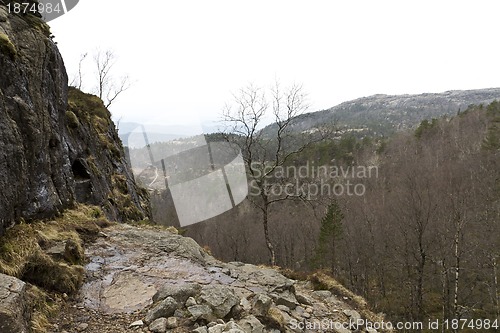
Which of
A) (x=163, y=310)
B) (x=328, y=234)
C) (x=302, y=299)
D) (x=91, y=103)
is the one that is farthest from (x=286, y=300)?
(x=328, y=234)

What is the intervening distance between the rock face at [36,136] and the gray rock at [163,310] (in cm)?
303

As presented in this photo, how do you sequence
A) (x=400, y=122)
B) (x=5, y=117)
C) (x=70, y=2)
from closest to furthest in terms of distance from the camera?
(x=5, y=117) < (x=70, y=2) < (x=400, y=122)

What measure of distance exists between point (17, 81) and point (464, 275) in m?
42.2

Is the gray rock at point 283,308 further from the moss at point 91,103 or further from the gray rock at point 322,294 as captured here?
the moss at point 91,103

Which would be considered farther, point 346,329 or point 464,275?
point 464,275

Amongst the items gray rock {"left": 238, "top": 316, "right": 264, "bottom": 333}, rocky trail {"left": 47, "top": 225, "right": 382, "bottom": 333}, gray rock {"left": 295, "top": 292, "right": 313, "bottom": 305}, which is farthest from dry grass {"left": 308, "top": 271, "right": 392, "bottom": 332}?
gray rock {"left": 238, "top": 316, "right": 264, "bottom": 333}

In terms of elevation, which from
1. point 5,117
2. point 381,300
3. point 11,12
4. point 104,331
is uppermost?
point 11,12

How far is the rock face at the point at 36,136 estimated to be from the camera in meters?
5.80

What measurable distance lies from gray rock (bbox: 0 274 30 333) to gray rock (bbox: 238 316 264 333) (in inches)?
113

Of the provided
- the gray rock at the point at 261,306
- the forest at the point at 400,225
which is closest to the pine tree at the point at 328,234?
the forest at the point at 400,225

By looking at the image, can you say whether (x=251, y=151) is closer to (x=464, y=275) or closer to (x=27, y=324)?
(x=27, y=324)

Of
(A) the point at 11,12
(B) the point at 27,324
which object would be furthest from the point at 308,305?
(A) the point at 11,12

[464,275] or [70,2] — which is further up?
[70,2]

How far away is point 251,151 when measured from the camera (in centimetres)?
1406
